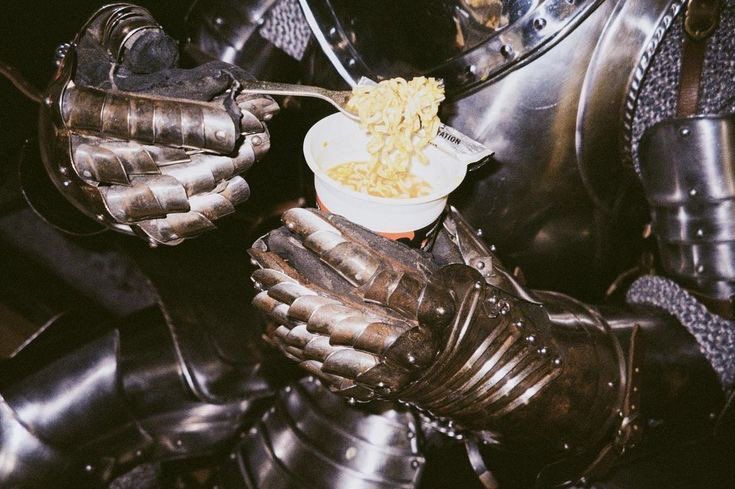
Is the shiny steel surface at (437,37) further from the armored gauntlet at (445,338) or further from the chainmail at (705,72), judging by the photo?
the armored gauntlet at (445,338)

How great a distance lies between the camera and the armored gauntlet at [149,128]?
757mm

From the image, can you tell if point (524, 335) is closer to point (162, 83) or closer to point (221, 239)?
point (162, 83)

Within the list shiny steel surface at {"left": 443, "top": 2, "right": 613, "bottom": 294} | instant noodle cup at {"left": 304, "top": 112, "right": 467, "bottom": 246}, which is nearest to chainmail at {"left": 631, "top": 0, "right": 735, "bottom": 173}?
shiny steel surface at {"left": 443, "top": 2, "right": 613, "bottom": 294}

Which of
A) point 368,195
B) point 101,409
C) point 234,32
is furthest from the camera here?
point 234,32

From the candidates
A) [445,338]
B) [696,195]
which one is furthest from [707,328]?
[445,338]

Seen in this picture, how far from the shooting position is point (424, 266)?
0.83 meters

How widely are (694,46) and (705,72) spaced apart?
0.06 metres

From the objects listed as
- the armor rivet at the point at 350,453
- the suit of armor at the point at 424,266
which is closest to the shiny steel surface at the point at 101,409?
the suit of armor at the point at 424,266

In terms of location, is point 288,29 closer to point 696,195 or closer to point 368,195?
point 368,195

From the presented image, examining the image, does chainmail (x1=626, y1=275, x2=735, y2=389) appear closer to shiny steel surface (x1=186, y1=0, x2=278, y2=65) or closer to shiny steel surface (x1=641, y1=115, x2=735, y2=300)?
shiny steel surface (x1=641, y1=115, x2=735, y2=300)

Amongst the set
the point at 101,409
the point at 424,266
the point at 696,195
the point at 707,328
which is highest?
the point at 696,195

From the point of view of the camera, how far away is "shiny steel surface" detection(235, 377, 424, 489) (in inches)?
47.5

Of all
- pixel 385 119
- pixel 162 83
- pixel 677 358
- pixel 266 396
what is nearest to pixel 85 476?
pixel 266 396

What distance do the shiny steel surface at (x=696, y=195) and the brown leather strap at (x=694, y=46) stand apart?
0.25 feet
